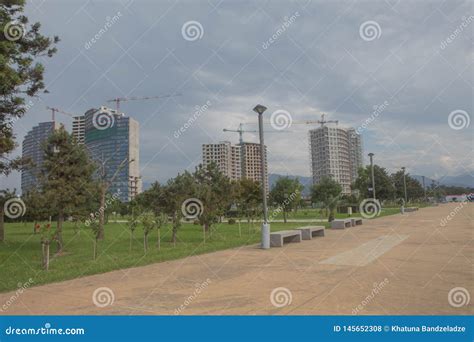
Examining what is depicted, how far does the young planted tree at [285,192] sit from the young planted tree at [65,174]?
18.7 meters

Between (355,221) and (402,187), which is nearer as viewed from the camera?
(355,221)

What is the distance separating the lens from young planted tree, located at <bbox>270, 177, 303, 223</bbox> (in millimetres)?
31516

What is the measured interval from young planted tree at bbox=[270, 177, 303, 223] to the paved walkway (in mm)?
20960

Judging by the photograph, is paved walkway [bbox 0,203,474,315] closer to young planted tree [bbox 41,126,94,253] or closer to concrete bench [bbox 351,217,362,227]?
young planted tree [bbox 41,126,94,253]

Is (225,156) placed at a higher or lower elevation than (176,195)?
higher

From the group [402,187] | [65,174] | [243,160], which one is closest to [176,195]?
[65,174]

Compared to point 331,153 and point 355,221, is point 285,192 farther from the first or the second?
point 331,153

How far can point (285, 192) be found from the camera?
32531mm

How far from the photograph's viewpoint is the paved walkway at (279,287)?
5.36 meters

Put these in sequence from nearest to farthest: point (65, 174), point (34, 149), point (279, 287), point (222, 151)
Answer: point (279, 287)
point (65, 174)
point (34, 149)
point (222, 151)

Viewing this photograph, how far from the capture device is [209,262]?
987 cm

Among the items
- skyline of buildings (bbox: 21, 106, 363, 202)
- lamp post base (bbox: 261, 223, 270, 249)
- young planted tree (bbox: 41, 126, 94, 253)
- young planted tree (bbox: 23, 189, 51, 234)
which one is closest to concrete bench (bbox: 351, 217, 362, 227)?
skyline of buildings (bbox: 21, 106, 363, 202)

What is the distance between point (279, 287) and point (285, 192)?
26.2 meters
